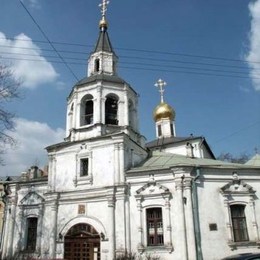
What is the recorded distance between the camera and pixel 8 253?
21.5 metres

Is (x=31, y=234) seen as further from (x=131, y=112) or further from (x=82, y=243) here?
(x=131, y=112)

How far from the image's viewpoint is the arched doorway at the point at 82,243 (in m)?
19.5

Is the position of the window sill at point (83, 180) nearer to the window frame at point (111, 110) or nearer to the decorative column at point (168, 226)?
A: the window frame at point (111, 110)

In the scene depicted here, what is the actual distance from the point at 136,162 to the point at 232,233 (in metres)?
7.05

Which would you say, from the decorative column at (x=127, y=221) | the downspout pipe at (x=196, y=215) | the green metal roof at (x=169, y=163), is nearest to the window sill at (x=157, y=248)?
the decorative column at (x=127, y=221)

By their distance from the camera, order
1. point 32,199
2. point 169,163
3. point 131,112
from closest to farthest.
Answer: point 169,163 < point 32,199 < point 131,112

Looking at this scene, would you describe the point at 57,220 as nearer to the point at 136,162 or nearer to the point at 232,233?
the point at 136,162

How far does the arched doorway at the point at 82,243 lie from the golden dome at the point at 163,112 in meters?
20.9

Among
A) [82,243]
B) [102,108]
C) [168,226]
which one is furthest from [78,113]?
[168,226]

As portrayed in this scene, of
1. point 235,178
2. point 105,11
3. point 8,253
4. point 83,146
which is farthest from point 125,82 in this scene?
point 8,253

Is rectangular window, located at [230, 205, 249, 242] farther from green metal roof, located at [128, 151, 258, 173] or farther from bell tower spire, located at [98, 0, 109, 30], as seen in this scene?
bell tower spire, located at [98, 0, 109, 30]

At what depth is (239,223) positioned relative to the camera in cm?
1980

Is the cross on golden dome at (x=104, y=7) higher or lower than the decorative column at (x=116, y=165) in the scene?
higher

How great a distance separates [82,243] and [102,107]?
827cm
